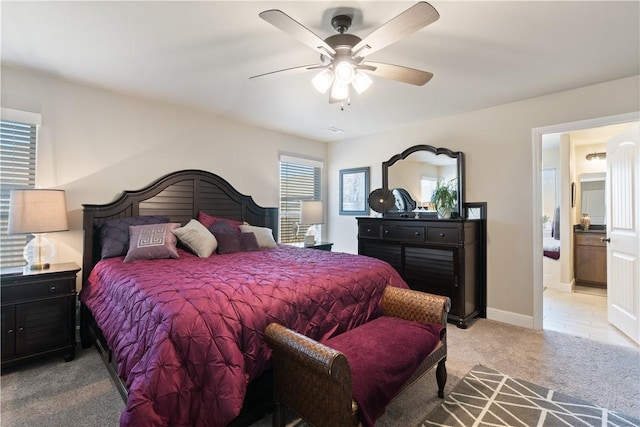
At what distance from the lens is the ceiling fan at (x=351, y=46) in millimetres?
1502

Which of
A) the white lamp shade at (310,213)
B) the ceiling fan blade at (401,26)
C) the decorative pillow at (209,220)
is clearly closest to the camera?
the ceiling fan blade at (401,26)

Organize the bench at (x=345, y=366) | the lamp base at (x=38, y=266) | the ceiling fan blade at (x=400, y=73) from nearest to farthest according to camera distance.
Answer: the bench at (x=345, y=366), the ceiling fan blade at (x=400, y=73), the lamp base at (x=38, y=266)

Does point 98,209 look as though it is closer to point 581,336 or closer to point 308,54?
point 308,54

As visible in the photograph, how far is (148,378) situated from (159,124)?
2968 millimetres

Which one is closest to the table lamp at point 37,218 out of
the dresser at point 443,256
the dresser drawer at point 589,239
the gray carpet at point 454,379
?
the gray carpet at point 454,379

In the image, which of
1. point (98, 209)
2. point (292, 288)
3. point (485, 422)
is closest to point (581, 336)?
point (485, 422)

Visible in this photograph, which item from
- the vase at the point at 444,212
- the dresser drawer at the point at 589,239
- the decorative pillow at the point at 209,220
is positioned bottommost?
the dresser drawer at the point at 589,239

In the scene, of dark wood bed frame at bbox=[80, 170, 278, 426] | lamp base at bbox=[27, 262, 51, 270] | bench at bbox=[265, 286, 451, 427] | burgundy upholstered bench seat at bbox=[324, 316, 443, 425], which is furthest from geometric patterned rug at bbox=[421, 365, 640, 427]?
lamp base at bbox=[27, 262, 51, 270]

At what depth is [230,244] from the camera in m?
3.14

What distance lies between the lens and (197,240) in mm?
2973

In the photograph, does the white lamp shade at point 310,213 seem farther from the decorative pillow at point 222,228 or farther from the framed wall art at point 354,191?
the decorative pillow at point 222,228

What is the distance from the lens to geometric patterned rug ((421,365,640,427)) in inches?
71.3

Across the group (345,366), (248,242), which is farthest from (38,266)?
(345,366)

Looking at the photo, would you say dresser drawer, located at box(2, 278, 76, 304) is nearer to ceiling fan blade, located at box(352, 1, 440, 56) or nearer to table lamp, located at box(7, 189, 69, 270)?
table lamp, located at box(7, 189, 69, 270)
